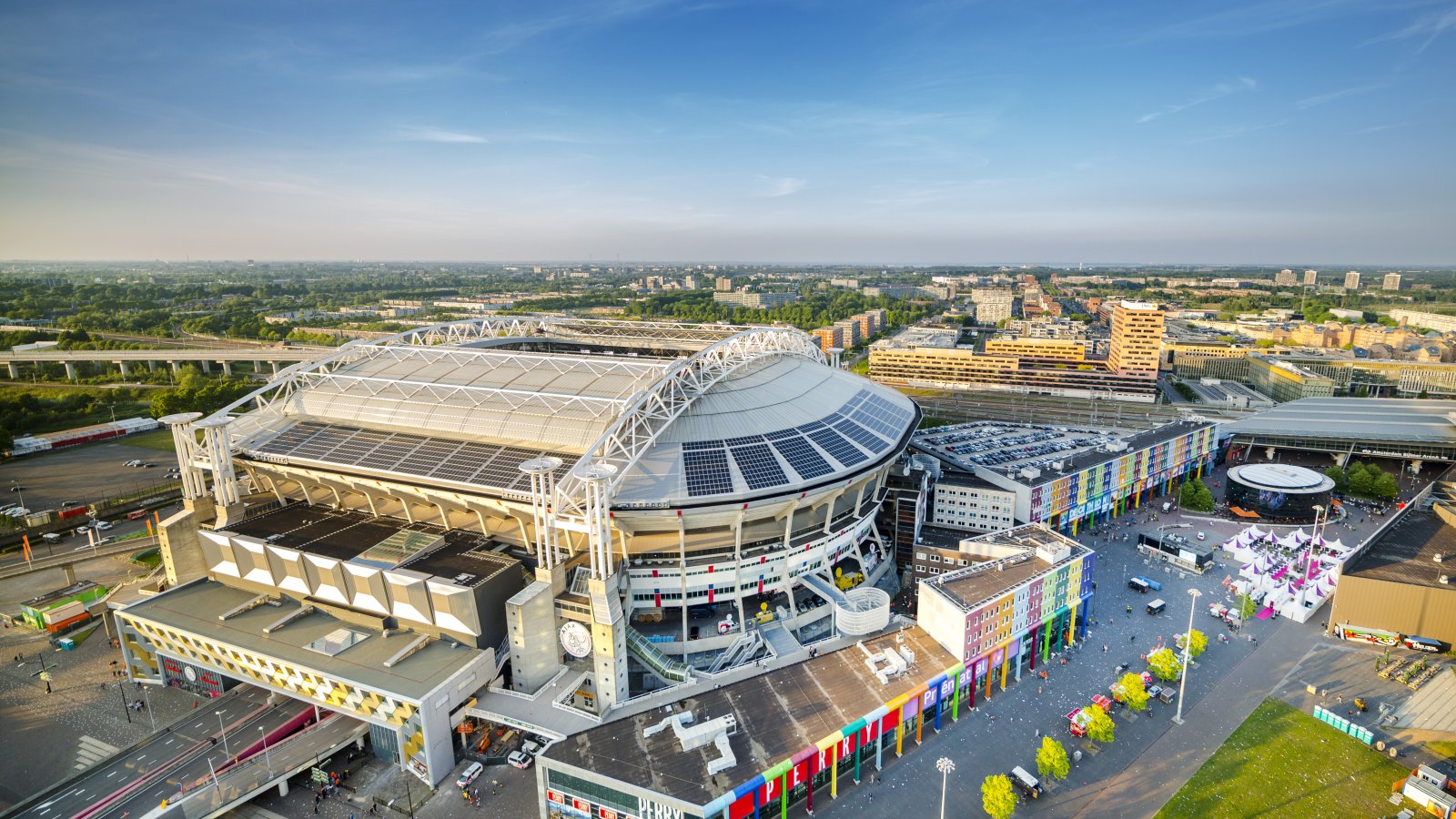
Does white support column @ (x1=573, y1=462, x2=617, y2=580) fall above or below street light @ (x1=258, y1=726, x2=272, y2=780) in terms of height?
above

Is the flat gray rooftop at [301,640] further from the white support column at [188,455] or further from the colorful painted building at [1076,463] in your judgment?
the colorful painted building at [1076,463]

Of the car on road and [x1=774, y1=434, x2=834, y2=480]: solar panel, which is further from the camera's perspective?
[x1=774, y1=434, x2=834, y2=480]: solar panel

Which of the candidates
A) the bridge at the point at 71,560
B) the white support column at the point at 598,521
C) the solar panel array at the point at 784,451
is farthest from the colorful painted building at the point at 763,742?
the bridge at the point at 71,560

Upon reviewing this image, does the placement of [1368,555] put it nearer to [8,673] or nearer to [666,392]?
[666,392]

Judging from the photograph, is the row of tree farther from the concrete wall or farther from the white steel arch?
the white steel arch

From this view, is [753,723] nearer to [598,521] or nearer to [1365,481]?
[598,521]

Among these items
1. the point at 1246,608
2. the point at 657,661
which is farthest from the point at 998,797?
the point at 1246,608


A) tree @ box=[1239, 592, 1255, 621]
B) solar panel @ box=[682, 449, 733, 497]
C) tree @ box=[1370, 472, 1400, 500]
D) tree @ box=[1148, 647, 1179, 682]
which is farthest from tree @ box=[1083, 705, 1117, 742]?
tree @ box=[1370, 472, 1400, 500]
